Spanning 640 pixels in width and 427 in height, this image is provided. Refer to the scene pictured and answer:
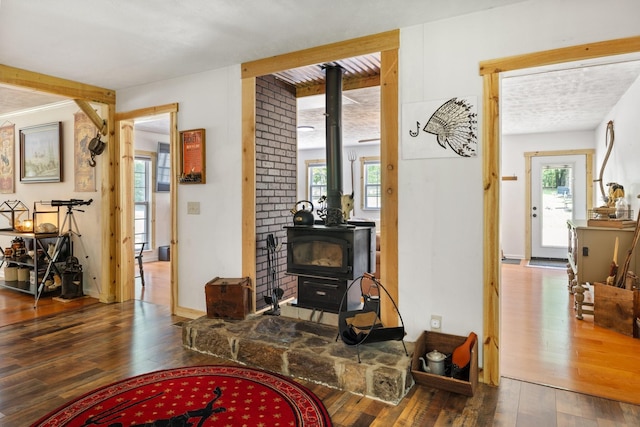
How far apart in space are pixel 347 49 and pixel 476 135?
4.07ft

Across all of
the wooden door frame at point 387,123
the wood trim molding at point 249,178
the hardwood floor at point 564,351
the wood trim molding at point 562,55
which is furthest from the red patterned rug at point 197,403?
the wood trim molding at point 562,55

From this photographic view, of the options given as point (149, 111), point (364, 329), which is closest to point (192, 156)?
point (149, 111)

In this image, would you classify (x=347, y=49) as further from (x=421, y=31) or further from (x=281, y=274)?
(x=281, y=274)

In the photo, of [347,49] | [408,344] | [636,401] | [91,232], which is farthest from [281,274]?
[636,401]

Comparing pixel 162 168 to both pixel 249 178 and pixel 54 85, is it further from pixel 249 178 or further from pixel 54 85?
pixel 249 178

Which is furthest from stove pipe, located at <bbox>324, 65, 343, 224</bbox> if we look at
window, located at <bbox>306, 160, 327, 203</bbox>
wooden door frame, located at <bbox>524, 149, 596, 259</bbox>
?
window, located at <bbox>306, 160, 327, 203</bbox>

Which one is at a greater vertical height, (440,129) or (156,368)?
(440,129)

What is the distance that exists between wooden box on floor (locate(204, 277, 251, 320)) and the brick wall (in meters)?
0.36

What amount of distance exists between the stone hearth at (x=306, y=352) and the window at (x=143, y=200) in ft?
16.0

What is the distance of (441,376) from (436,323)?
16.1 inches

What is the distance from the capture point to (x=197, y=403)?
2332mm

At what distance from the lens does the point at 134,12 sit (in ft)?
8.92

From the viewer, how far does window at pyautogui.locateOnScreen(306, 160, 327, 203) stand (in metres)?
10.2

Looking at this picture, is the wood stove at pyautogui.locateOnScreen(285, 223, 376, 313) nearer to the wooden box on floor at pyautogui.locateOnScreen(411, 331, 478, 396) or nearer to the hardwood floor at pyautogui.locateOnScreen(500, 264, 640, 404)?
the wooden box on floor at pyautogui.locateOnScreen(411, 331, 478, 396)
